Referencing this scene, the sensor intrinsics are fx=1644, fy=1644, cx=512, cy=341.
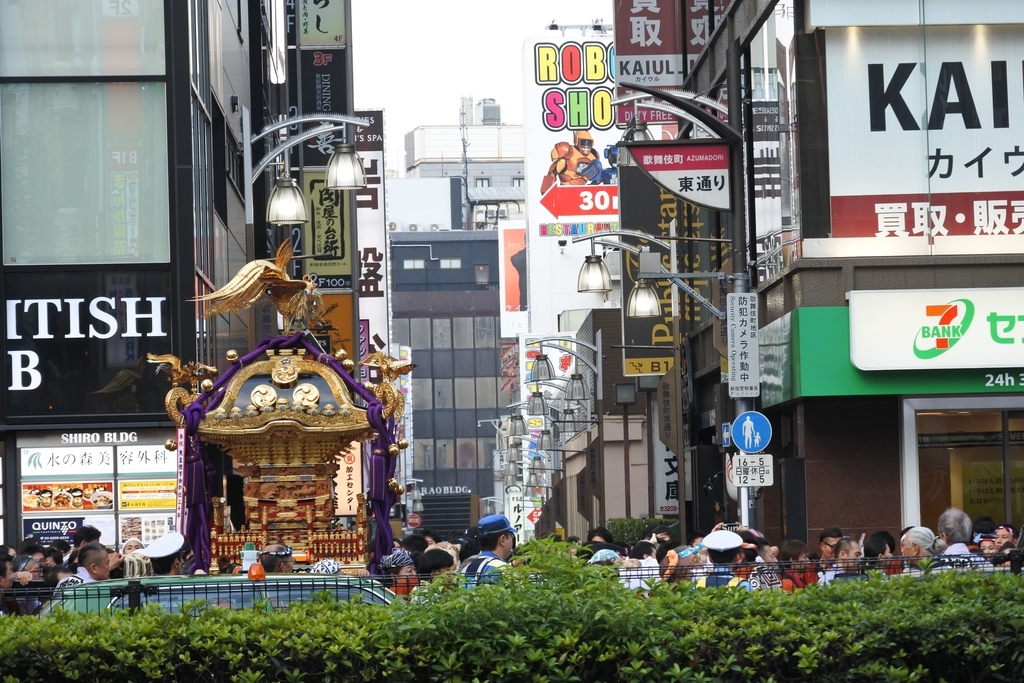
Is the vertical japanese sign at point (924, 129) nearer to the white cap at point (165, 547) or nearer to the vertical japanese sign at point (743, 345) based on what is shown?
the vertical japanese sign at point (743, 345)

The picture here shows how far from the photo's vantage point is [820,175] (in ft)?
72.4

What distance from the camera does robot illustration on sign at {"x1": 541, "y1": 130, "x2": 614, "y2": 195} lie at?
318 ft

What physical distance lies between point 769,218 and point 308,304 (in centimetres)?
916

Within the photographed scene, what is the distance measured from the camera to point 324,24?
113ft

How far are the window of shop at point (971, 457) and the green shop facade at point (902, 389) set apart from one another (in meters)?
0.01

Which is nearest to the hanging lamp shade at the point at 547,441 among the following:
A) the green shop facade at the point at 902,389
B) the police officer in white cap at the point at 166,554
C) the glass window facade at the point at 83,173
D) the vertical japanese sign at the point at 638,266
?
the vertical japanese sign at the point at 638,266

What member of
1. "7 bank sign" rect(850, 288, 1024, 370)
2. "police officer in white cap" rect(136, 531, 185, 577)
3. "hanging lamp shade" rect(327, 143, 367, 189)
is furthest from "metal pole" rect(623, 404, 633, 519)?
"police officer in white cap" rect(136, 531, 185, 577)

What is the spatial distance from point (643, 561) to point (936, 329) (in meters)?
7.75

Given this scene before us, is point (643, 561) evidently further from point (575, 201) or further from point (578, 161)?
point (575, 201)

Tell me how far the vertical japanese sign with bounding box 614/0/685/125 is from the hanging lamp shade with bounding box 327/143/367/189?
44.9 ft

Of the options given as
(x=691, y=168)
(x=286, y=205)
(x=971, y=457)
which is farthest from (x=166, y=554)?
(x=971, y=457)

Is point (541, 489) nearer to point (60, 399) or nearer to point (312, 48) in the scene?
point (312, 48)

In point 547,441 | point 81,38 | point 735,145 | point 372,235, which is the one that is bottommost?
point 547,441

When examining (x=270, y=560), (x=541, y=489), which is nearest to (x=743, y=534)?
(x=270, y=560)
